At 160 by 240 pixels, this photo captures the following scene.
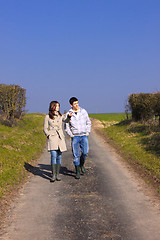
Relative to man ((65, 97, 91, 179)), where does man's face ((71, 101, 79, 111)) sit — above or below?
A: above

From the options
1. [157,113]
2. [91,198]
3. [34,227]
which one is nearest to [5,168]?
[91,198]

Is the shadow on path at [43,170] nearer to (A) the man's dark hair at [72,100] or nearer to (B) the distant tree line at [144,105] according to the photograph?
(A) the man's dark hair at [72,100]

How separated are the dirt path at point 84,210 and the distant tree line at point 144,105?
12.4 metres

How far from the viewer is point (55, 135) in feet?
28.7

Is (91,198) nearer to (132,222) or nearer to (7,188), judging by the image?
(132,222)

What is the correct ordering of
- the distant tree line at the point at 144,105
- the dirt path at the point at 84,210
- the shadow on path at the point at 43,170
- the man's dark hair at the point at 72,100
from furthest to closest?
the distant tree line at the point at 144,105 → the shadow on path at the point at 43,170 → the man's dark hair at the point at 72,100 → the dirt path at the point at 84,210

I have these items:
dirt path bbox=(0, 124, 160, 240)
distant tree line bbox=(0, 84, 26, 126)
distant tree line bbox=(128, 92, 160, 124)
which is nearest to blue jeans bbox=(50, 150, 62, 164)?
dirt path bbox=(0, 124, 160, 240)

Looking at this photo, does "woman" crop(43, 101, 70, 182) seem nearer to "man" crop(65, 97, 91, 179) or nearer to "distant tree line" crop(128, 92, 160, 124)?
"man" crop(65, 97, 91, 179)

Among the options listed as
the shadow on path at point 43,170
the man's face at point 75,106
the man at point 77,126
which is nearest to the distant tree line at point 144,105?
the shadow on path at point 43,170

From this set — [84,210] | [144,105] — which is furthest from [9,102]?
[84,210]

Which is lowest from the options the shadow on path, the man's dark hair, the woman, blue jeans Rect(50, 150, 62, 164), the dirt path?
the shadow on path

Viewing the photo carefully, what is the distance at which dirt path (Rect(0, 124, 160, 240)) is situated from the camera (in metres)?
5.03

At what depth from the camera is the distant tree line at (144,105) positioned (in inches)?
833

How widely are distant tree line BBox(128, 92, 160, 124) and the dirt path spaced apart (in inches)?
490
